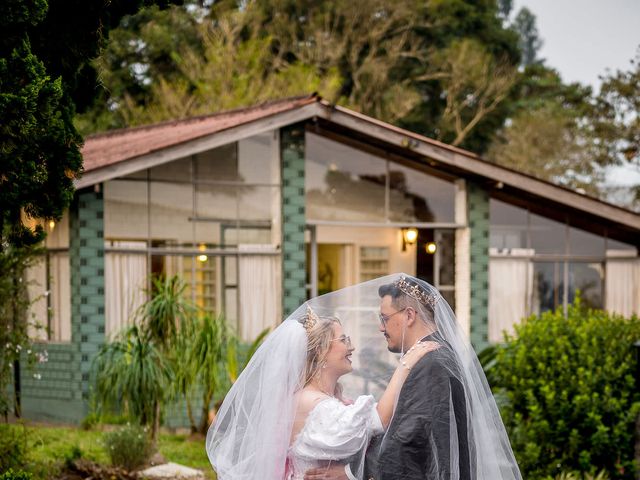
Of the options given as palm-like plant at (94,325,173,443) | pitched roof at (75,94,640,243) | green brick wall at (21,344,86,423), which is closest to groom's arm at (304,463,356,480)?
palm-like plant at (94,325,173,443)

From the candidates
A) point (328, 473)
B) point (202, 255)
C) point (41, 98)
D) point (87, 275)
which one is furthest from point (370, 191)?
point (328, 473)

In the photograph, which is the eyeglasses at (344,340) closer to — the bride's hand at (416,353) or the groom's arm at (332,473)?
the bride's hand at (416,353)

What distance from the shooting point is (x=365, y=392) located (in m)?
5.11

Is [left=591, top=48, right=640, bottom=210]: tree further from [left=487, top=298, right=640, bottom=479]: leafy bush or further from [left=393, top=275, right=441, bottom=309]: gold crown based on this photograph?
[left=393, top=275, right=441, bottom=309]: gold crown

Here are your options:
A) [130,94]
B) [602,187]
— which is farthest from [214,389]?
[602,187]

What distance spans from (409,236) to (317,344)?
10011 mm

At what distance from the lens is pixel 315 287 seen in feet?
44.8

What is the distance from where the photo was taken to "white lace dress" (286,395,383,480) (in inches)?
167

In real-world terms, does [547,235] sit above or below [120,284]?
above

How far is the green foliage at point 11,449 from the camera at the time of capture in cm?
737

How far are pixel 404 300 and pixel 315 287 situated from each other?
9203 millimetres

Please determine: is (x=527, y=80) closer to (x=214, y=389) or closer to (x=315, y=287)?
(x=315, y=287)

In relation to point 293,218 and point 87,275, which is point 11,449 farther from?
point 293,218

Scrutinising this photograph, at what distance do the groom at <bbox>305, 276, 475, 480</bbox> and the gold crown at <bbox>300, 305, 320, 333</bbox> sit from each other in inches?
18.8
